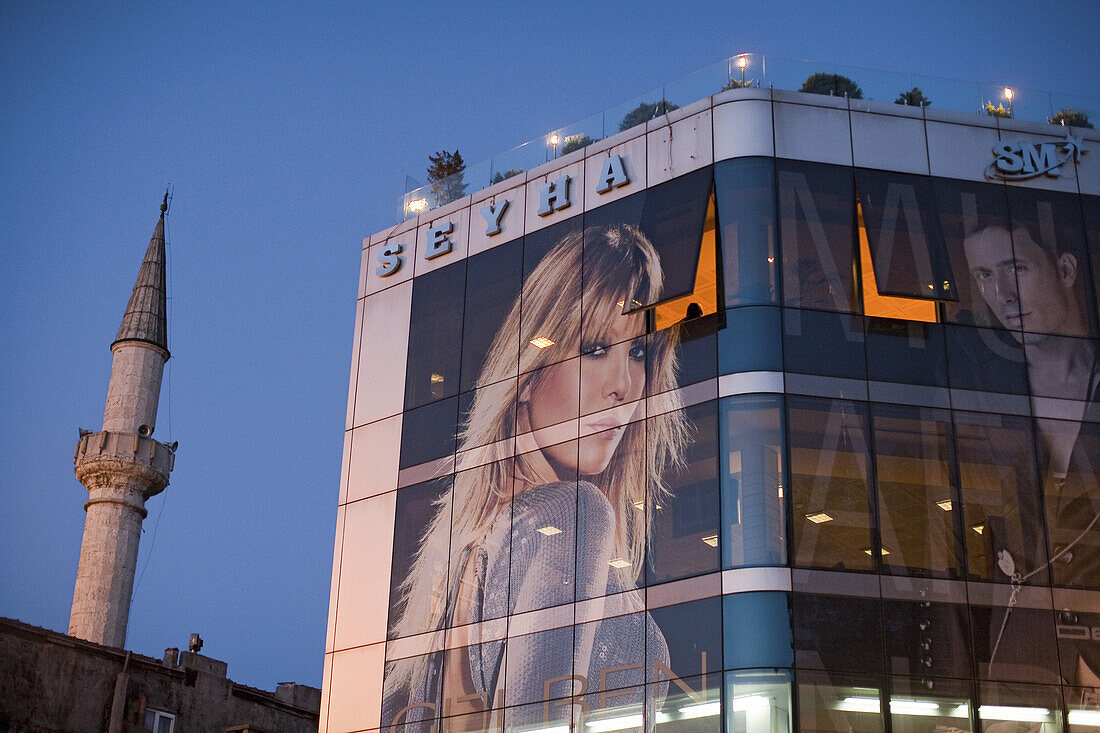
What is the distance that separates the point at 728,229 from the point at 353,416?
1232 centimetres

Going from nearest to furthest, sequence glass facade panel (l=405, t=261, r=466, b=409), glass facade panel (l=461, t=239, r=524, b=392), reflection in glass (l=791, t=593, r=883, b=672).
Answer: reflection in glass (l=791, t=593, r=883, b=672) < glass facade panel (l=461, t=239, r=524, b=392) < glass facade panel (l=405, t=261, r=466, b=409)

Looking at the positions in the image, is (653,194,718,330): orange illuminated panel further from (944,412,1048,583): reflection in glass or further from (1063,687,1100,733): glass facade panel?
(1063,687,1100,733): glass facade panel

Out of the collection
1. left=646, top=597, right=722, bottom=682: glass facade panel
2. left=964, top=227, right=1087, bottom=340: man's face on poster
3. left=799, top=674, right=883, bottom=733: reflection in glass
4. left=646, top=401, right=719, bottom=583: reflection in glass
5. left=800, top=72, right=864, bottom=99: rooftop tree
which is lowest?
left=799, top=674, right=883, bottom=733: reflection in glass

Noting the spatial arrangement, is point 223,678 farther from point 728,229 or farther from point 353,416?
point 728,229

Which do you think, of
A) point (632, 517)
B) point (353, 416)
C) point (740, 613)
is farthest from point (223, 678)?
point (740, 613)

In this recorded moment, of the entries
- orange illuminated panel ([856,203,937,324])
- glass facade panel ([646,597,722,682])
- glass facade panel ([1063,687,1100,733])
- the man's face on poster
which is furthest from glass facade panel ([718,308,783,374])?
glass facade panel ([1063,687,1100,733])

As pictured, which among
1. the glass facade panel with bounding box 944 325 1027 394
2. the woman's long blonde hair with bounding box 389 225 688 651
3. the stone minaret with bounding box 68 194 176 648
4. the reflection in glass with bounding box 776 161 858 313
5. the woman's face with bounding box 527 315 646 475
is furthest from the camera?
the stone minaret with bounding box 68 194 176 648

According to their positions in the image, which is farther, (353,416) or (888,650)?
(353,416)

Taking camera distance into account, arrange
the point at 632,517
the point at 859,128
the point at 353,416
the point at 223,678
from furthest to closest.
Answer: the point at 223,678, the point at 353,416, the point at 859,128, the point at 632,517

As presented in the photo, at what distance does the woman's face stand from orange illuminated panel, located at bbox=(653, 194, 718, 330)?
29.8 inches

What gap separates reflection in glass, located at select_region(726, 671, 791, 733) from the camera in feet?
85.3

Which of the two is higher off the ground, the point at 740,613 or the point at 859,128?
the point at 859,128

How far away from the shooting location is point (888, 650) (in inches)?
1059

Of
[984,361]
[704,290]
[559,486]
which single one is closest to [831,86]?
[704,290]
